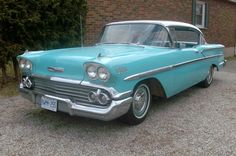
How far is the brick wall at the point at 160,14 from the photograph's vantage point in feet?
29.5

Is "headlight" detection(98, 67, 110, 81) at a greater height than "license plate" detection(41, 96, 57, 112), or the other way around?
"headlight" detection(98, 67, 110, 81)

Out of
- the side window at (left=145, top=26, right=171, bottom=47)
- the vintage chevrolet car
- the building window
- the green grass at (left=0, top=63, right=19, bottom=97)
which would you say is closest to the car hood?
the vintage chevrolet car

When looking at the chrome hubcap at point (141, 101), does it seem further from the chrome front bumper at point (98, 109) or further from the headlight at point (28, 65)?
the headlight at point (28, 65)

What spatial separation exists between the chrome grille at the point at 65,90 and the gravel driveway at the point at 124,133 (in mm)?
506

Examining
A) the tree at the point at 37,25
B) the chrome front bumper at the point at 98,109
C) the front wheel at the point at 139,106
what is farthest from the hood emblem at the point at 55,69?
the tree at the point at 37,25

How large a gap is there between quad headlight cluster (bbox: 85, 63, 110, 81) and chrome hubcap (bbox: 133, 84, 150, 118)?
0.72 meters

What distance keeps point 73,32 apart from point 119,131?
379cm

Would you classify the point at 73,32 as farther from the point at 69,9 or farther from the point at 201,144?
the point at 201,144

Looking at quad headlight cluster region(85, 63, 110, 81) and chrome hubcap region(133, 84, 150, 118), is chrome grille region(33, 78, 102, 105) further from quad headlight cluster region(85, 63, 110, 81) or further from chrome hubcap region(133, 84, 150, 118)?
chrome hubcap region(133, 84, 150, 118)

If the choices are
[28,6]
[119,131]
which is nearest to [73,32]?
[28,6]

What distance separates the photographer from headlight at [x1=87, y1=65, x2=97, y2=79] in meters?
3.55

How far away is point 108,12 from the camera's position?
9.33 m

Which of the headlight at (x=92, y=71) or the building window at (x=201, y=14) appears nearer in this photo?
the headlight at (x=92, y=71)

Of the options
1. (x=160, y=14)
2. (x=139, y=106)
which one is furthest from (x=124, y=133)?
(x=160, y=14)
